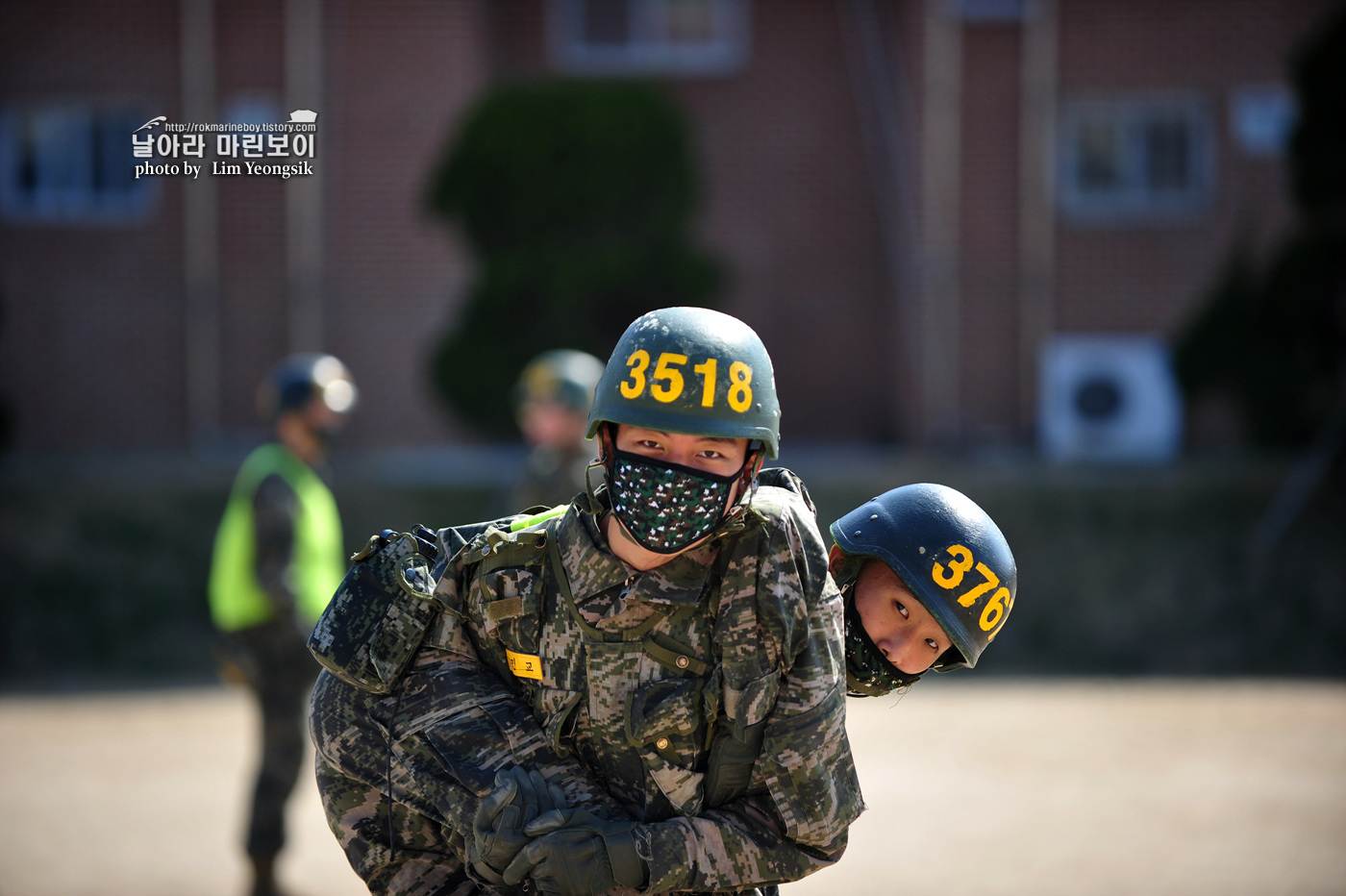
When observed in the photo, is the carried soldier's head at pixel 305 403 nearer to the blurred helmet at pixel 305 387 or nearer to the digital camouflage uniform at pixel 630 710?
the blurred helmet at pixel 305 387

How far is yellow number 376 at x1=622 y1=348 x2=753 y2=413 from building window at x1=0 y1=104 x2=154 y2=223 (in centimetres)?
1449

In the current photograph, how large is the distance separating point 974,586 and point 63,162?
15411 mm

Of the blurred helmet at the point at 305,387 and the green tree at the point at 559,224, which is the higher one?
the green tree at the point at 559,224

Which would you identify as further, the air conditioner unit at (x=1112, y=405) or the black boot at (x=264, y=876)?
the air conditioner unit at (x=1112, y=405)

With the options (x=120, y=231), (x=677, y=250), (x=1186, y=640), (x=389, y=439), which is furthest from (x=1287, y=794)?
(x=120, y=231)

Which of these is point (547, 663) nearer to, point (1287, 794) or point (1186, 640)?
point (1287, 794)

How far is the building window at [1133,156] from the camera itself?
15305 mm

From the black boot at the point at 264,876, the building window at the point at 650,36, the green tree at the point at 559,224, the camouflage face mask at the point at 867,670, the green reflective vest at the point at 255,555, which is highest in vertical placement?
the building window at the point at 650,36

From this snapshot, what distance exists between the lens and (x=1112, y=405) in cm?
1464

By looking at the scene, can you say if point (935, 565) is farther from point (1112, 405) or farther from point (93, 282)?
point (93, 282)

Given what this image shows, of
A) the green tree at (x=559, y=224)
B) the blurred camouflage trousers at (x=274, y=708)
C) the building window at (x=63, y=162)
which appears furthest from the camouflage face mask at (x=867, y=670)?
the building window at (x=63, y=162)

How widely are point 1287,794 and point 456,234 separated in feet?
31.8

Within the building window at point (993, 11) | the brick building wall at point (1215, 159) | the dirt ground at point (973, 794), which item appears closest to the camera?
the dirt ground at point (973, 794)

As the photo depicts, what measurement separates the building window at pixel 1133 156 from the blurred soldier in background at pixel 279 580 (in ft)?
38.2
